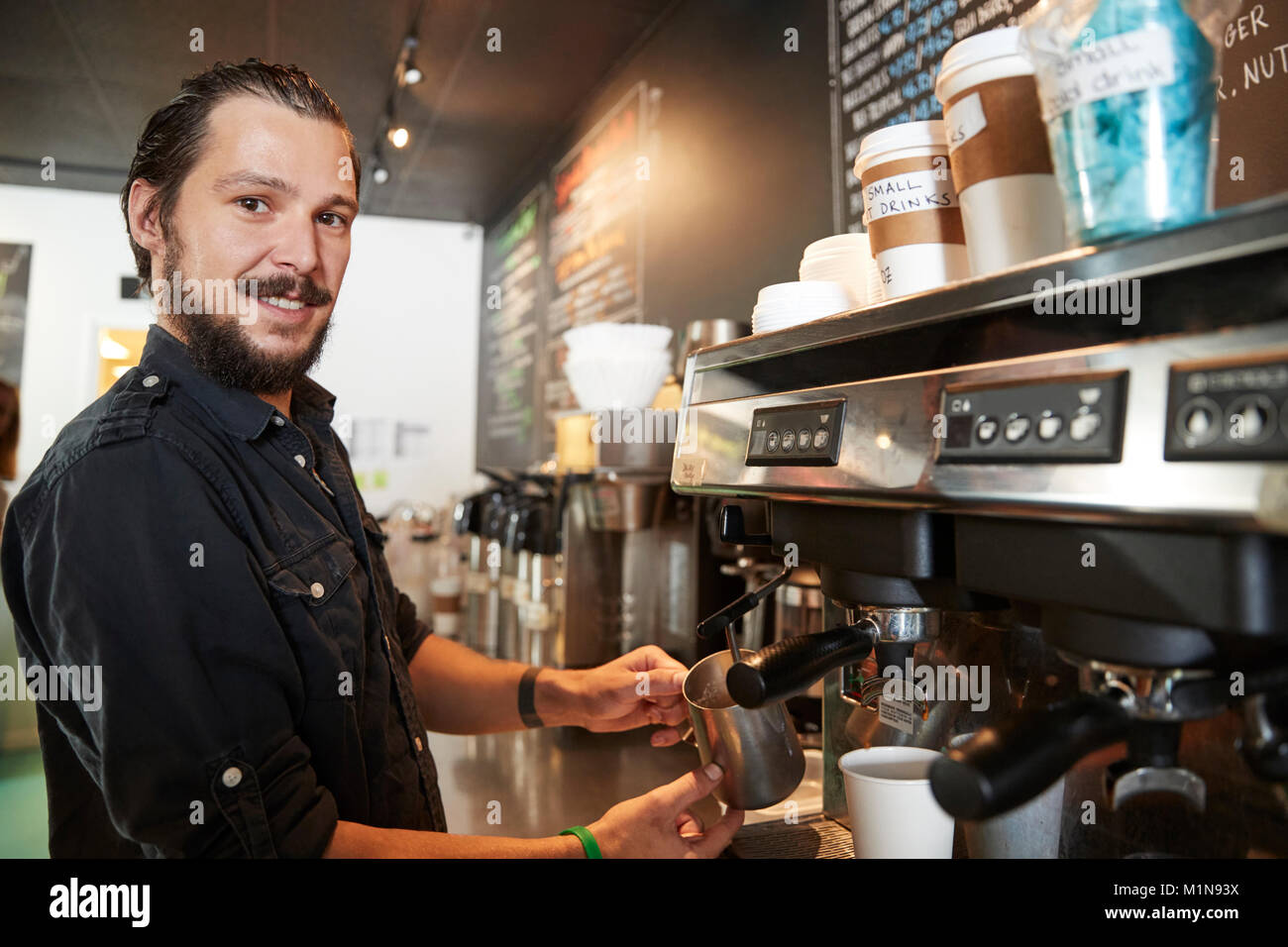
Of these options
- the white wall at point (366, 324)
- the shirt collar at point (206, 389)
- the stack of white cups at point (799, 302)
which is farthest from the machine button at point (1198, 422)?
the white wall at point (366, 324)

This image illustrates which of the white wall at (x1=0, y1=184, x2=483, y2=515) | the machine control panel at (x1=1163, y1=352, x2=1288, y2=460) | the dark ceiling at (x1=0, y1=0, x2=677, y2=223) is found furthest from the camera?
the white wall at (x1=0, y1=184, x2=483, y2=515)

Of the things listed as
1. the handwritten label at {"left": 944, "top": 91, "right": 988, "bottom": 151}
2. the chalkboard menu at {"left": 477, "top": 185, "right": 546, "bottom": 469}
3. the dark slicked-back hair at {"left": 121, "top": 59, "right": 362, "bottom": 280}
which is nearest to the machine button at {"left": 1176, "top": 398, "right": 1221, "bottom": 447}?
the handwritten label at {"left": 944, "top": 91, "right": 988, "bottom": 151}

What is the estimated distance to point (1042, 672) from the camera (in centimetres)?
71

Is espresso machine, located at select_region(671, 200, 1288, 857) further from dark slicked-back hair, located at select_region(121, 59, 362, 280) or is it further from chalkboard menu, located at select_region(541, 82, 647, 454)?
chalkboard menu, located at select_region(541, 82, 647, 454)

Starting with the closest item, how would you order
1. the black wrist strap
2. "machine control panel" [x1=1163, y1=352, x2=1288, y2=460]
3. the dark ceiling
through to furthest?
"machine control panel" [x1=1163, y1=352, x2=1288, y2=460], the black wrist strap, the dark ceiling

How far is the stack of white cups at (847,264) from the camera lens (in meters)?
0.88

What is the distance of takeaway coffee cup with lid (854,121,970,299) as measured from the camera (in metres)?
0.68

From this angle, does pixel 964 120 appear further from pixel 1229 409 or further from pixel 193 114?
pixel 193 114

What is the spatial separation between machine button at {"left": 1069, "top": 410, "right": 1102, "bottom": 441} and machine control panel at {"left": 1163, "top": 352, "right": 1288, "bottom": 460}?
4 cm

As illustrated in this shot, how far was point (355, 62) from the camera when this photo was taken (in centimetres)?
354

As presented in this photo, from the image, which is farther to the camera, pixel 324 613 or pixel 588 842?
pixel 324 613

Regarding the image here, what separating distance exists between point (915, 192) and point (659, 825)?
2.01 ft

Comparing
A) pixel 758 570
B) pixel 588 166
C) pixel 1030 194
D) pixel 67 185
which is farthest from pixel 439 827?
pixel 67 185

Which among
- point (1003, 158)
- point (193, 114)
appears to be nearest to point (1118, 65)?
point (1003, 158)
